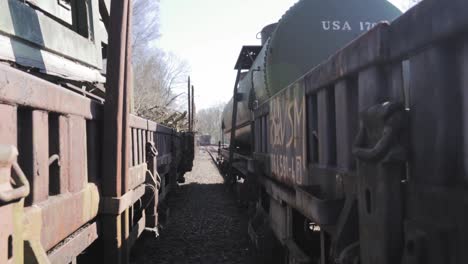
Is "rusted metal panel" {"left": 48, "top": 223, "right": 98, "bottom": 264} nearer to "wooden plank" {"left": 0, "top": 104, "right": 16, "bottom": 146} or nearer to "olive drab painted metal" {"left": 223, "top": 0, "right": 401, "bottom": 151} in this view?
"wooden plank" {"left": 0, "top": 104, "right": 16, "bottom": 146}

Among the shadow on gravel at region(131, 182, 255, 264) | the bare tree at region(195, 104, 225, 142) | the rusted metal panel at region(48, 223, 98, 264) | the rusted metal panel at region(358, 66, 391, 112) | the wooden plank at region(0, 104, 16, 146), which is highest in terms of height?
the bare tree at region(195, 104, 225, 142)

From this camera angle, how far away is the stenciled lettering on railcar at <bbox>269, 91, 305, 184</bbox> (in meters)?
3.30

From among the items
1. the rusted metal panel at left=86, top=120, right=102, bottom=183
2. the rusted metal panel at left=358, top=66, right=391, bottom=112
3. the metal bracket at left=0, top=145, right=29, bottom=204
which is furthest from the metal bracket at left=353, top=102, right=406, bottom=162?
Result: the rusted metal panel at left=86, top=120, right=102, bottom=183

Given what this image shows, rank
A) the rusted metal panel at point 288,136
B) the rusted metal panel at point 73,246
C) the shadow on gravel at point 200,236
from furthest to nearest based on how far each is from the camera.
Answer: the shadow on gravel at point 200,236, the rusted metal panel at point 288,136, the rusted metal panel at point 73,246

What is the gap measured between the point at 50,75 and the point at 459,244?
2.58 metres

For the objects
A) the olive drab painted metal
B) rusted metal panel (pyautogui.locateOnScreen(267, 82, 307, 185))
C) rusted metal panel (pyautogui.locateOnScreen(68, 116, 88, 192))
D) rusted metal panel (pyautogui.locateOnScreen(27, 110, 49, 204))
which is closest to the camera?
rusted metal panel (pyautogui.locateOnScreen(27, 110, 49, 204))

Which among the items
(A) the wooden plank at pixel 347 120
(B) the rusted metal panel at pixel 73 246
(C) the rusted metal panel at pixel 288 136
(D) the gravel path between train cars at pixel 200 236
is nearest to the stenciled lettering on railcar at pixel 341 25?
(C) the rusted metal panel at pixel 288 136

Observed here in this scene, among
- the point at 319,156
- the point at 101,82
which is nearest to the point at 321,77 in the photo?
the point at 319,156

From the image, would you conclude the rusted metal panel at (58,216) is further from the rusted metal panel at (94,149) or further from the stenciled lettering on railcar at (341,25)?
the stenciled lettering on railcar at (341,25)

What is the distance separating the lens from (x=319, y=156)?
2.91 m

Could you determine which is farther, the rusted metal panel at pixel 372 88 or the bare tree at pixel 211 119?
the bare tree at pixel 211 119

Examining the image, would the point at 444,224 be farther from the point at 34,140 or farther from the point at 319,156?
the point at 34,140

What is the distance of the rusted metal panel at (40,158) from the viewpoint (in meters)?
2.02

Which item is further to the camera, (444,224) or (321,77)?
(321,77)
